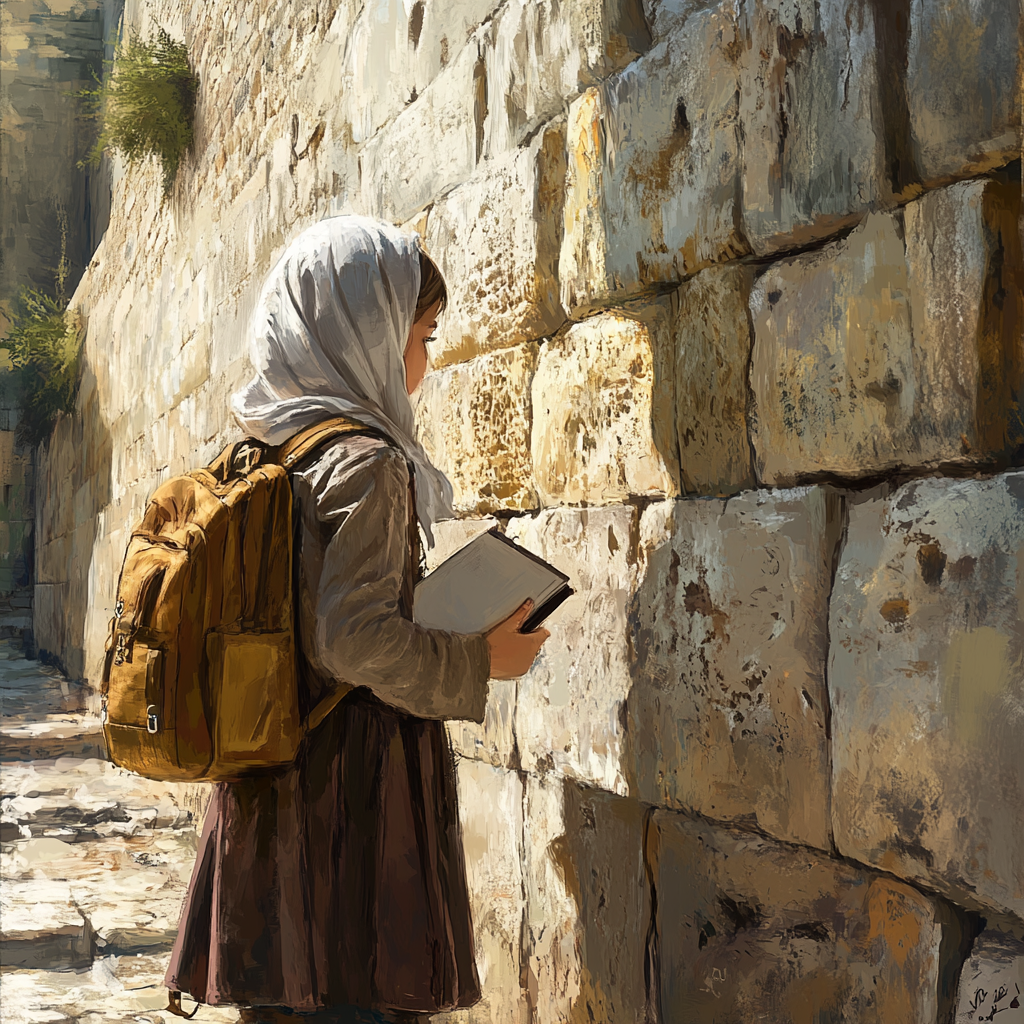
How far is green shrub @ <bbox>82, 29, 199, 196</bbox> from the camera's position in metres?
6.07

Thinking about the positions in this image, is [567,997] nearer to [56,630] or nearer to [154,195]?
[154,195]

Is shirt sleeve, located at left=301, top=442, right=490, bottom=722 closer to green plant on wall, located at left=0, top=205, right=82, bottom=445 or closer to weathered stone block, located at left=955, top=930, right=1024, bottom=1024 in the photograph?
weathered stone block, located at left=955, top=930, right=1024, bottom=1024

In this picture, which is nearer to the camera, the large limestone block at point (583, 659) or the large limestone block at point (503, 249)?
the large limestone block at point (583, 659)

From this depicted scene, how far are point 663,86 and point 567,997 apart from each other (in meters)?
1.69

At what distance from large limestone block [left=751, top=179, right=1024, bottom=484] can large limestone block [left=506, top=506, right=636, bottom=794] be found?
1.41ft

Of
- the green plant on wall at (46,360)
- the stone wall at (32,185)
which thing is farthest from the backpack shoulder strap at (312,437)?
the stone wall at (32,185)

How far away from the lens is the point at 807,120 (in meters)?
1.49

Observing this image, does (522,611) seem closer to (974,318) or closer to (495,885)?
(974,318)

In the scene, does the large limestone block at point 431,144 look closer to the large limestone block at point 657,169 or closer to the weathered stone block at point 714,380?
the large limestone block at point 657,169

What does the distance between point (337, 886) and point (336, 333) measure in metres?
0.82

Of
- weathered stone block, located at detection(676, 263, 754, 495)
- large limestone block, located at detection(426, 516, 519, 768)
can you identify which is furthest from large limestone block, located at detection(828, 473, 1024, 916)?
large limestone block, located at detection(426, 516, 519, 768)

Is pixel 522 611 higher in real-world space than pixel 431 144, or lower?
lower

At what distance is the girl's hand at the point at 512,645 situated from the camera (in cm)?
160

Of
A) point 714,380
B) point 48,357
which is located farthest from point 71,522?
point 714,380
